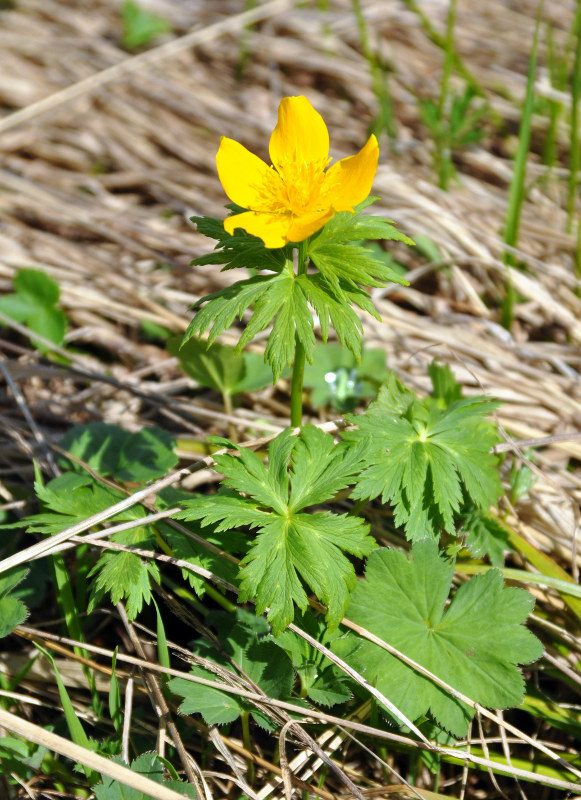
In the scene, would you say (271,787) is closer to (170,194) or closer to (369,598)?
(369,598)

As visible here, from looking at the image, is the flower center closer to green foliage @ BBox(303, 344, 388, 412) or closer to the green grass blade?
green foliage @ BBox(303, 344, 388, 412)

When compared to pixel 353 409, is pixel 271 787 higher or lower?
lower

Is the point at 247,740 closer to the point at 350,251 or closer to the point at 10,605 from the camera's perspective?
the point at 10,605

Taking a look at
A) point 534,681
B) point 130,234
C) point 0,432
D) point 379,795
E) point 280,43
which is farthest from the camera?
point 280,43

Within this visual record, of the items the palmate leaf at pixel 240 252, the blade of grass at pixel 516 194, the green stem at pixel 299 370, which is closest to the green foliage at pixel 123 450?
the green stem at pixel 299 370

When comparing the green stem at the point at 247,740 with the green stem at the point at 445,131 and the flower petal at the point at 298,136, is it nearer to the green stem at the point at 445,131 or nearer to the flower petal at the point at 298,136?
the flower petal at the point at 298,136

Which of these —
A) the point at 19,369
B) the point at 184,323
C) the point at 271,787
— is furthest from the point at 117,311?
the point at 271,787

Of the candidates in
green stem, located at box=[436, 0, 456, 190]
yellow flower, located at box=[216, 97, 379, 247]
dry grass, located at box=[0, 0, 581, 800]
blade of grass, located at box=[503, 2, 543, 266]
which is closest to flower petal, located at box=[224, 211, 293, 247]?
yellow flower, located at box=[216, 97, 379, 247]
